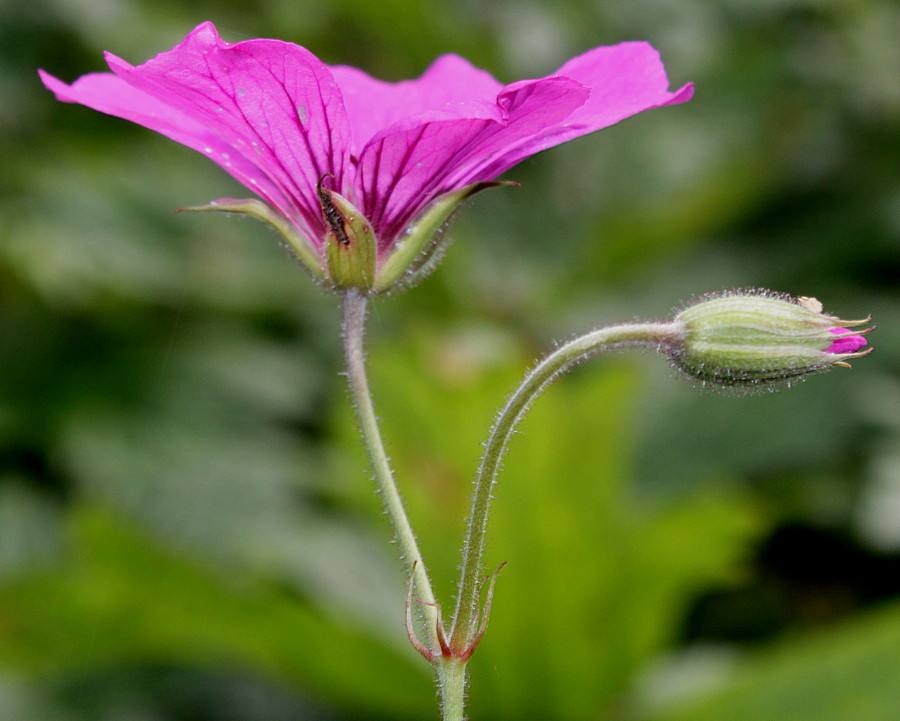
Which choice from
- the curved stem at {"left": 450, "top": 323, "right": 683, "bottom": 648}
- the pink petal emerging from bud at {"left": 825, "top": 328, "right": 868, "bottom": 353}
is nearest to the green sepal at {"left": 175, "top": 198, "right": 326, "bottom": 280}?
the curved stem at {"left": 450, "top": 323, "right": 683, "bottom": 648}

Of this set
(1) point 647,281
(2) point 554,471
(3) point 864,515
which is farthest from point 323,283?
(1) point 647,281

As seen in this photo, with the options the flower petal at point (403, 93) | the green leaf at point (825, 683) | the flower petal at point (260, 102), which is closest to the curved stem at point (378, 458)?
the flower petal at point (260, 102)

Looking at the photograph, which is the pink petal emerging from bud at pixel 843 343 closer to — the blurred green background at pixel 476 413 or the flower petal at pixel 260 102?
the flower petal at pixel 260 102

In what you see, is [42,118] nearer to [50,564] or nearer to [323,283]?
[50,564]

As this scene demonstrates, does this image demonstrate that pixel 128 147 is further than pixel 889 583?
Yes

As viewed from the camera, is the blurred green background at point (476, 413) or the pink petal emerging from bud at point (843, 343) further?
the blurred green background at point (476, 413)

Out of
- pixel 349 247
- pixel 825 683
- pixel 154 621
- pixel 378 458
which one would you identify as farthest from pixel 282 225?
pixel 825 683

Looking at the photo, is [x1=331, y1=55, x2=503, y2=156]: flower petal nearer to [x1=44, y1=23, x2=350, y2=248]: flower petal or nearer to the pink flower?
the pink flower
